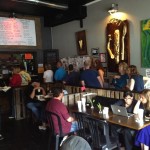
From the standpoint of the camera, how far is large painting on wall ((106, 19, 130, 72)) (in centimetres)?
591

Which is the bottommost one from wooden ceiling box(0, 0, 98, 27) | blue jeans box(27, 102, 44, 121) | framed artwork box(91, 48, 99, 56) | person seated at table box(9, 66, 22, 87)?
blue jeans box(27, 102, 44, 121)

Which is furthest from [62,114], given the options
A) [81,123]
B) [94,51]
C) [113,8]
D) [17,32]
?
[17,32]

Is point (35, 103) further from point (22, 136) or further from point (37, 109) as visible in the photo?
point (22, 136)

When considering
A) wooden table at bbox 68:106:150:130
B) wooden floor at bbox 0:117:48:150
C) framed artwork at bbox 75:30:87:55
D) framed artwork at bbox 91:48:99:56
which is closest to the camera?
wooden table at bbox 68:106:150:130

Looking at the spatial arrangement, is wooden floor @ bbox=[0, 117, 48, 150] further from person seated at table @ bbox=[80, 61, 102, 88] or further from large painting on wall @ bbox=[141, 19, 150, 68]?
large painting on wall @ bbox=[141, 19, 150, 68]

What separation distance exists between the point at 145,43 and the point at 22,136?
349cm

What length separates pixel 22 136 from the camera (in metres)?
4.78

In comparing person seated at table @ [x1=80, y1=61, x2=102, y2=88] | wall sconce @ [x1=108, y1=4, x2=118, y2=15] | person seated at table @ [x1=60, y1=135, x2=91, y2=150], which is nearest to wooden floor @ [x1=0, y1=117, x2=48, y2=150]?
person seated at table @ [x1=80, y1=61, x2=102, y2=88]

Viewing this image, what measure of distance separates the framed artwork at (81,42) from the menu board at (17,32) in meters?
2.02

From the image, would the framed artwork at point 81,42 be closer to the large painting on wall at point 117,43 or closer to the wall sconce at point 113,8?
the large painting on wall at point 117,43

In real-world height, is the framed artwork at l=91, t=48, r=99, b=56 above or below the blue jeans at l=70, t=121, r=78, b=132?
above

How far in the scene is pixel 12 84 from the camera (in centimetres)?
664

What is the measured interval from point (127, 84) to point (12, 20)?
531cm

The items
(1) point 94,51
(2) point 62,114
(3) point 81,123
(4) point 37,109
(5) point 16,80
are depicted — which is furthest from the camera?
(1) point 94,51
